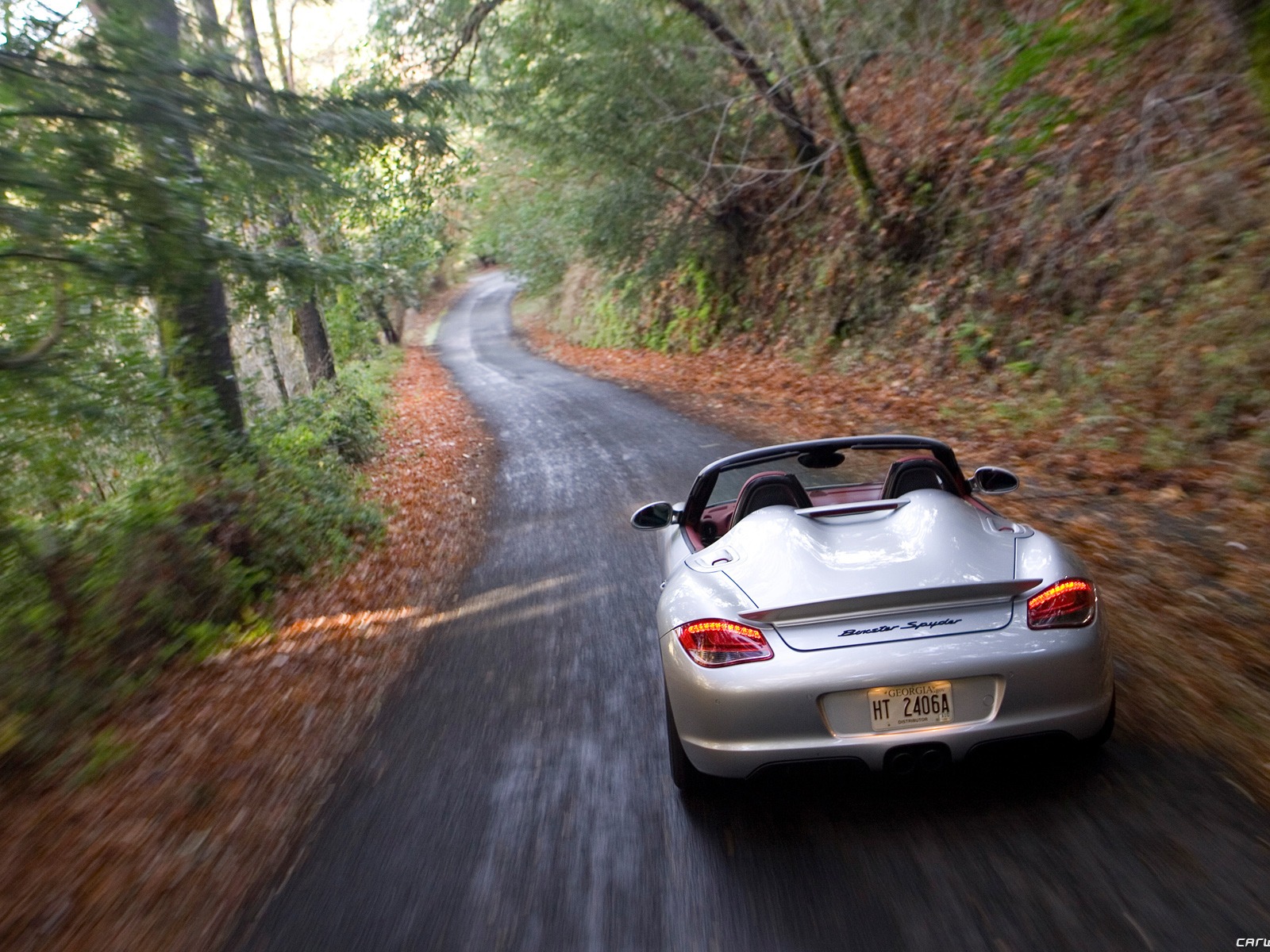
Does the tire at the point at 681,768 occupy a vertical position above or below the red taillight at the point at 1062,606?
below

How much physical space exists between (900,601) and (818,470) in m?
3.64

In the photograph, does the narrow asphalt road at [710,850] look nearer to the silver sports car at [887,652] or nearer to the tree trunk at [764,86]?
the silver sports car at [887,652]

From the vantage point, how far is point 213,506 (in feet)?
23.4

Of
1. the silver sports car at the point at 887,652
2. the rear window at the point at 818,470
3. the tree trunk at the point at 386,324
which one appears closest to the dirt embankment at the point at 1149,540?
the silver sports car at the point at 887,652

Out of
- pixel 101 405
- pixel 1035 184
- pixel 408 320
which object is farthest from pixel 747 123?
pixel 408 320

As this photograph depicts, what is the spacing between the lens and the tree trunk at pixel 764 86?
14.8m

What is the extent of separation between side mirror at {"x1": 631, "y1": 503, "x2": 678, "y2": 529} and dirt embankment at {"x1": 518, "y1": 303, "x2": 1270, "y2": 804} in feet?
7.27

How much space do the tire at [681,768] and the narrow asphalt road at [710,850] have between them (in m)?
0.08

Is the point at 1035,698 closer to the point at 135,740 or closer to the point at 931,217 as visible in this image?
the point at 135,740

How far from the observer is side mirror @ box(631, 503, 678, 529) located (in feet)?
14.8

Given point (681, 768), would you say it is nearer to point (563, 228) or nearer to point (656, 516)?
point (656, 516)

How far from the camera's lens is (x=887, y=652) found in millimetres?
2939

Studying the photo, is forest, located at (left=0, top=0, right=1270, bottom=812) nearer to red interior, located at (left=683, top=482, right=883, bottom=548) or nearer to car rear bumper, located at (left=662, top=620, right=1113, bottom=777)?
red interior, located at (left=683, top=482, right=883, bottom=548)

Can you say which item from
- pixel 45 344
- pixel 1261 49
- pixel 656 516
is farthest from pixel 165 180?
pixel 1261 49
